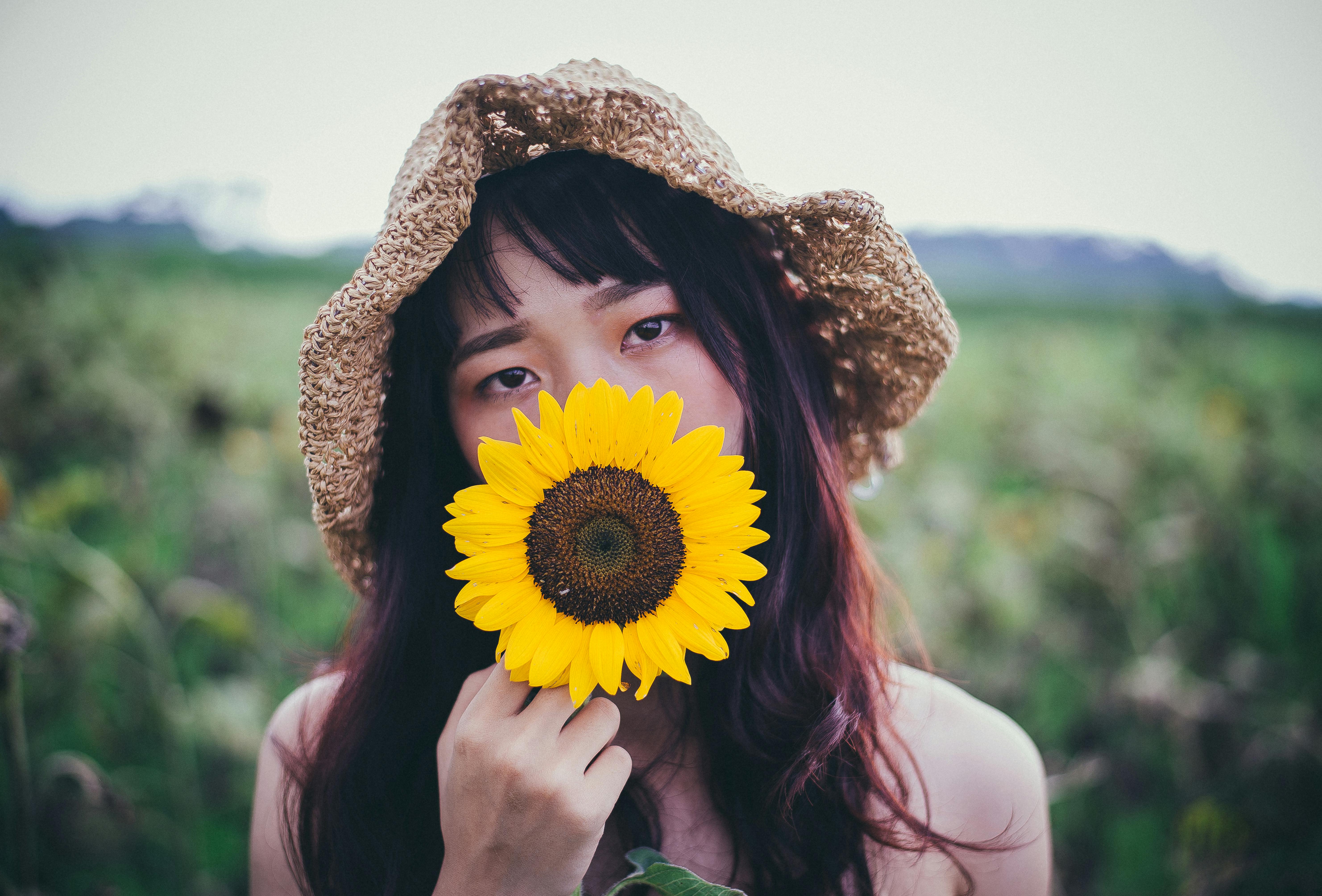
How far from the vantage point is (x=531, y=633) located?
2.84ft

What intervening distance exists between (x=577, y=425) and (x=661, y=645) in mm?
284

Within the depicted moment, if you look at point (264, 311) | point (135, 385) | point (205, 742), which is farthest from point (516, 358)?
point (264, 311)

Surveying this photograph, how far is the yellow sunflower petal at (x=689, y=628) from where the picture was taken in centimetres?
85

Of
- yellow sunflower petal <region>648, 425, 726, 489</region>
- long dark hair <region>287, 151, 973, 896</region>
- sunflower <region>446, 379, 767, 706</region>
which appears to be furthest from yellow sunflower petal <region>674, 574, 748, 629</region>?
long dark hair <region>287, 151, 973, 896</region>

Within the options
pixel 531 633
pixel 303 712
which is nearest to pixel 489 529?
pixel 531 633

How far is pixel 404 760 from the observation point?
1408 millimetres

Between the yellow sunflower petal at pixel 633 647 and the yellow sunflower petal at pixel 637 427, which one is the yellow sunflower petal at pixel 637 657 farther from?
the yellow sunflower petal at pixel 637 427

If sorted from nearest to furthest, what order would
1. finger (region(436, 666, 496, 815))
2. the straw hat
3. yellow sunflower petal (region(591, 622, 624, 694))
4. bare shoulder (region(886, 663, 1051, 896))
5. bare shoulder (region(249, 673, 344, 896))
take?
1. yellow sunflower petal (region(591, 622, 624, 694))
2. finger (region(436, 666, 496, 815))
3. the straw hat
4. bare shoulder (region(886, 663, 1051, 896))
5. bare shoulder (region(249, 673, 344, 896))

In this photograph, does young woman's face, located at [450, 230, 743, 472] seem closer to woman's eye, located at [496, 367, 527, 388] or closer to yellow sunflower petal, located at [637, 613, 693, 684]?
woman's eye, located at [496, 367, 527, 388]

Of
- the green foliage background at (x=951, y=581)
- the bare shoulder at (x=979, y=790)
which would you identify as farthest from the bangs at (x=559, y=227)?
the green foliage background at (x=951, y=581)

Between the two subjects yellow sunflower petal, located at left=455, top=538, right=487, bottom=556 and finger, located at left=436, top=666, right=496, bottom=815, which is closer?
yellow sunflower petal, located at left=455, top=538, right=487, bottom=556

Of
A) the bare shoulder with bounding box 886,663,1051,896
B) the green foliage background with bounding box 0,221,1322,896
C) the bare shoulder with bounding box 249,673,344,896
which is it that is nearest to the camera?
the bare shoulder with bounding box 886,663,1051,896

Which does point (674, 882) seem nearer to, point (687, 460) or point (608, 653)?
point (608, 653)

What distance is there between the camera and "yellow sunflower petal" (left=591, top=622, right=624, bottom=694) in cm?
83
